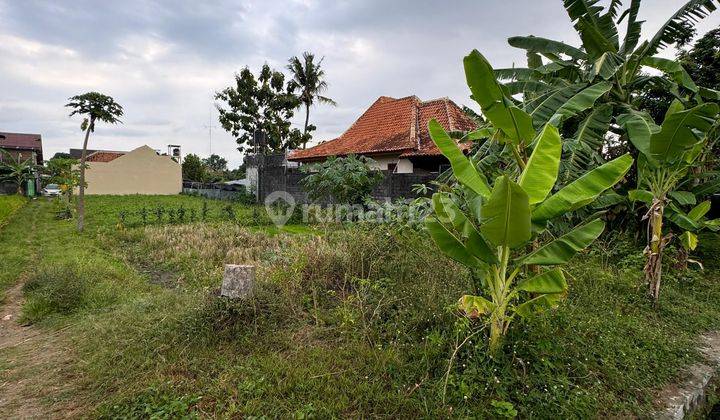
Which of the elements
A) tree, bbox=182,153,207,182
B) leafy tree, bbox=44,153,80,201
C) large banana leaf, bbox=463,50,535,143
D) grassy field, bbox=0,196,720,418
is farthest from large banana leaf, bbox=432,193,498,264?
tree, bbox=182,153,207,182

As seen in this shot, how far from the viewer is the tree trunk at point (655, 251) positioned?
4.29m

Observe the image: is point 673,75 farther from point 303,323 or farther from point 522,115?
point 303,323

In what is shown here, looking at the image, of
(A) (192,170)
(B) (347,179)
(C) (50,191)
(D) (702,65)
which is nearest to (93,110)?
(B) (347,179)

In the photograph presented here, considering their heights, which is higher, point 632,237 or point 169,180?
point 169,180

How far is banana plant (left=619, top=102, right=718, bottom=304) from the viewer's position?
3.43m

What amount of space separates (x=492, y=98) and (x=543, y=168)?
2.08 ft

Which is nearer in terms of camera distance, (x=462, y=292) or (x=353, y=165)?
(x=462, y=292)

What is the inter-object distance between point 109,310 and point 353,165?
6.09 metres

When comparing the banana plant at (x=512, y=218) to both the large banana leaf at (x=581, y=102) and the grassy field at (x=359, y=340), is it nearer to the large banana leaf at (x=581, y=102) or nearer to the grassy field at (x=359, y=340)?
the grassy field at (x=359, y=340)

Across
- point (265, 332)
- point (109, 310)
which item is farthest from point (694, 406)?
point (109, 310)

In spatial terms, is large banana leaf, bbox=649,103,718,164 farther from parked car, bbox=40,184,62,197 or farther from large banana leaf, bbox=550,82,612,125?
parked car, bbox=40,184,62,197

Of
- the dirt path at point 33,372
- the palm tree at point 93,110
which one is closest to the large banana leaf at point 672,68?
the dirt path at point 33,372

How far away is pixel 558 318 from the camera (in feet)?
10.5

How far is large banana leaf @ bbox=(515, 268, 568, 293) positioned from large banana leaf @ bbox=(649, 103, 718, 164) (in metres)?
2.17
